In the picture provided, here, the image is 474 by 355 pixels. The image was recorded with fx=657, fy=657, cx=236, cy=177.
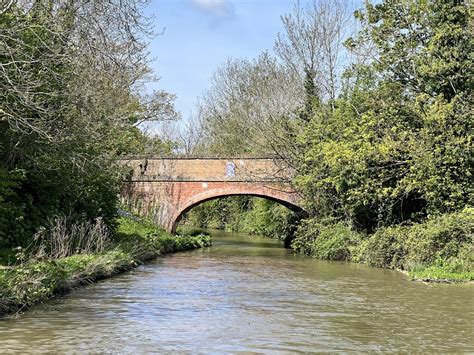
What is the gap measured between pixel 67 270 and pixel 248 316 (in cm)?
430

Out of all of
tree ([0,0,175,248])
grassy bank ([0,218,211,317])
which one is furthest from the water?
tree ([0,0,175,248])

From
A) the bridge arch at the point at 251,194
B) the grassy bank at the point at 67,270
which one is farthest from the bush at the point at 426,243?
the grassy bank at the point at 67,270

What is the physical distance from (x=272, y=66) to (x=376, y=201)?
11.4 metres

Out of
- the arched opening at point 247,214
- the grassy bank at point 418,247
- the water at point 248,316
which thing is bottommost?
the water at point 248,316

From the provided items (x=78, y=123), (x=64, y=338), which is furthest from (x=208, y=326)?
(x=78, y=123)

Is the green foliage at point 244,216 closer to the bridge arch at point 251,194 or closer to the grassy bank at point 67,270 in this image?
the bridge arch at point 251,194

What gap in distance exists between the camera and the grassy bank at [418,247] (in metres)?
17.2

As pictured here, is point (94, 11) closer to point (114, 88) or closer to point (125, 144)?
point (114, 88)

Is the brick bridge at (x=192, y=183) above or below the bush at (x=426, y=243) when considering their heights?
above

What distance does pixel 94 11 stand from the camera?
1142 centimetres

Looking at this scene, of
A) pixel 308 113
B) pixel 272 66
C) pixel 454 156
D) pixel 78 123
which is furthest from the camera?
pixel 272 66

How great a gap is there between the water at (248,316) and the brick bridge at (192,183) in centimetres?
978

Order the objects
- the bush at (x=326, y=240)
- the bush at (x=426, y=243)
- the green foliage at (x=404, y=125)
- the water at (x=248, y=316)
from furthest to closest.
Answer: the bush at (x=326, y=240), the green foliage at (x=404, y=125), the bush at (x=426, y=243), the water at (x=248, y=316)

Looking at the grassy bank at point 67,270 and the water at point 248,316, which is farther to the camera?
the grassy bank at point 67,270
